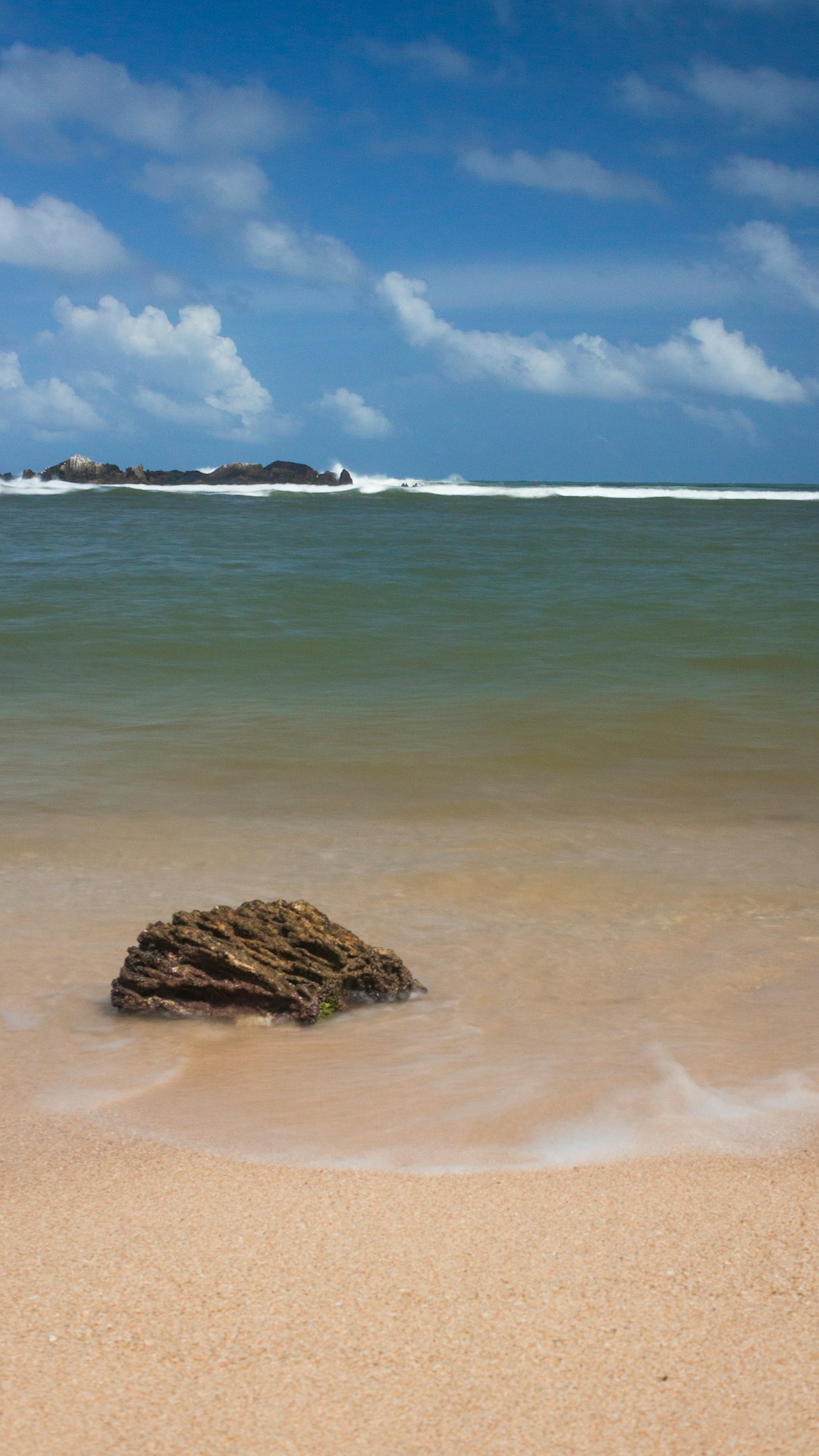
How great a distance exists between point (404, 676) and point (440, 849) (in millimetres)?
5445

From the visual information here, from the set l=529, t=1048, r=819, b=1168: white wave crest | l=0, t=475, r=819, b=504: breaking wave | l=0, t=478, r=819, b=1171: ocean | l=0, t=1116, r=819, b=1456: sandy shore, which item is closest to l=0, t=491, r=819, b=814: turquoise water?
l=0, t=478, r=819, b=1171: ocean

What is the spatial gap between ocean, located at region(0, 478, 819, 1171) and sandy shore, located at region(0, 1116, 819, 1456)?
0.25 metres

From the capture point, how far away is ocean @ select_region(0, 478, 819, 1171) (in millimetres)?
3189

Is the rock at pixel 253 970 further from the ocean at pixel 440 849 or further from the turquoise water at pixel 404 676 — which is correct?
the turquoise water at pixel 404 676

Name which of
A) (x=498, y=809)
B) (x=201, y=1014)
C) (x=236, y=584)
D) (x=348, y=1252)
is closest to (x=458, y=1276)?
(x=348, y=1252)

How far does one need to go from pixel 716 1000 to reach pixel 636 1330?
6.51 feet

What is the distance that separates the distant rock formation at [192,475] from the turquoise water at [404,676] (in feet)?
137

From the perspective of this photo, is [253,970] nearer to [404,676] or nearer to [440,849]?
[440,849]

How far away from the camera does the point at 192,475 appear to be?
69000 millimetres

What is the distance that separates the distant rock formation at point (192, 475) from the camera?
63281 mm

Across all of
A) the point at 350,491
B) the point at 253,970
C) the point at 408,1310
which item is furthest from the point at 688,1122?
the point at 350,491

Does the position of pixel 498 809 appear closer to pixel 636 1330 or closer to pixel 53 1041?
pixel 53 1041

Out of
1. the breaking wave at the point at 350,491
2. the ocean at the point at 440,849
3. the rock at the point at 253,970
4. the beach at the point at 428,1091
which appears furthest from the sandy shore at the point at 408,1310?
the breaking wave at the point at 350,491

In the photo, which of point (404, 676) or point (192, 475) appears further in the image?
→ point (192, 475)
